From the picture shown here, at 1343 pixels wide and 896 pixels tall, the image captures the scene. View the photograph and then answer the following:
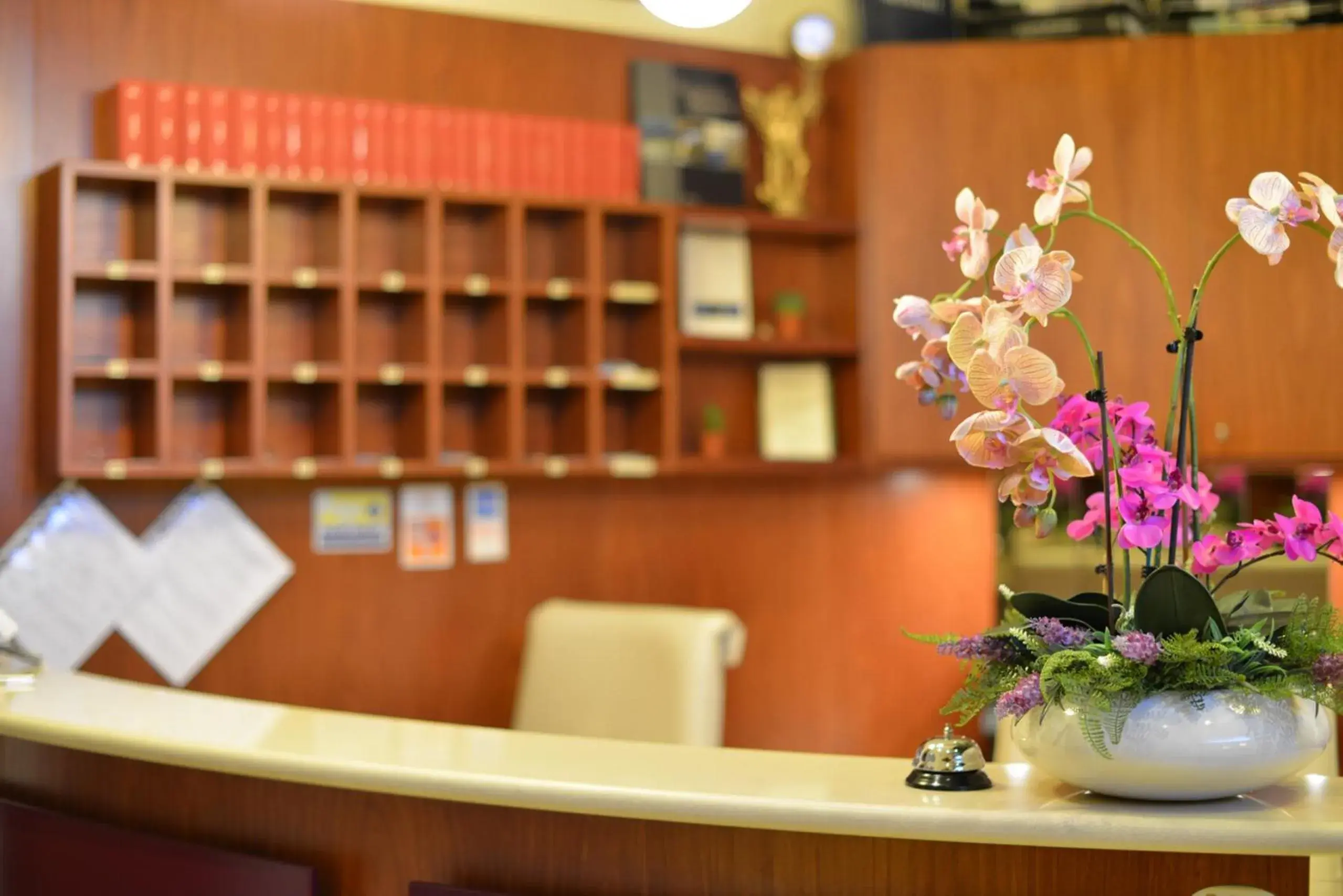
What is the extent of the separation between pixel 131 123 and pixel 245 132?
255 mm

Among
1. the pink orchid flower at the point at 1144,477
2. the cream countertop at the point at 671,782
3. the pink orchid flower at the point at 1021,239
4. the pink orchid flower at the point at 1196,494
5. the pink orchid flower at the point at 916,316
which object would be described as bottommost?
the cream countertop at the point at 671,782

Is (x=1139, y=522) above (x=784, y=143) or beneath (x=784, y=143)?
beneath

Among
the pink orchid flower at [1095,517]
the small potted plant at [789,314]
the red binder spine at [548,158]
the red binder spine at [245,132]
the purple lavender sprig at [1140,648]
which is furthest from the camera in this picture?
the small potted plant at [789,314]

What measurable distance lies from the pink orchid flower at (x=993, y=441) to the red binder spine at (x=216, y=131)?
7.92 feet

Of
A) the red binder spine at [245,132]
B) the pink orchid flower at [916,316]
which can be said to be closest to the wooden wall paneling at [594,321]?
the red binder spine at [245,132]

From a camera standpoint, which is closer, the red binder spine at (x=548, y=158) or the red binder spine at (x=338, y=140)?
the red binder spine at (x=338, y=140)

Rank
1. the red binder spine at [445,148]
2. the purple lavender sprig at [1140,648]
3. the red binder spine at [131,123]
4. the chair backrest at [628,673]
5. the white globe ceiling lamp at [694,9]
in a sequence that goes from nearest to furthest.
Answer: the purple lavender sprig at [1140,648] < the white globe ceiling lamp at [694,9] < the chair backrest at [628,673] < the red binder spine at [131,123] < the red binder spine at [445,148]

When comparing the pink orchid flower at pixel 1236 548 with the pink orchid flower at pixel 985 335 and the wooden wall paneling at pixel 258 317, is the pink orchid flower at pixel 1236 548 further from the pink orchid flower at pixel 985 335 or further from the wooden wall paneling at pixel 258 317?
the wooden wall paneling at pixel 258 317

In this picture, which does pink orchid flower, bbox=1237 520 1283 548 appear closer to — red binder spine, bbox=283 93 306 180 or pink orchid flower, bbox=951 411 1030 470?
pink orchid flower, bbox=951 411 1030 470

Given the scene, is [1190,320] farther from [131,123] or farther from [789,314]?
[131,123]

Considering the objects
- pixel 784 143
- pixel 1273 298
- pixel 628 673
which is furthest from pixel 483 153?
pixel 1273 298

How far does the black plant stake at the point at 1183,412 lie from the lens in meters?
1.76

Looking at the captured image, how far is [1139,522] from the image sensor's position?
1.77 metres

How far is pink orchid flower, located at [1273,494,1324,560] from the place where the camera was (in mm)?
1769
